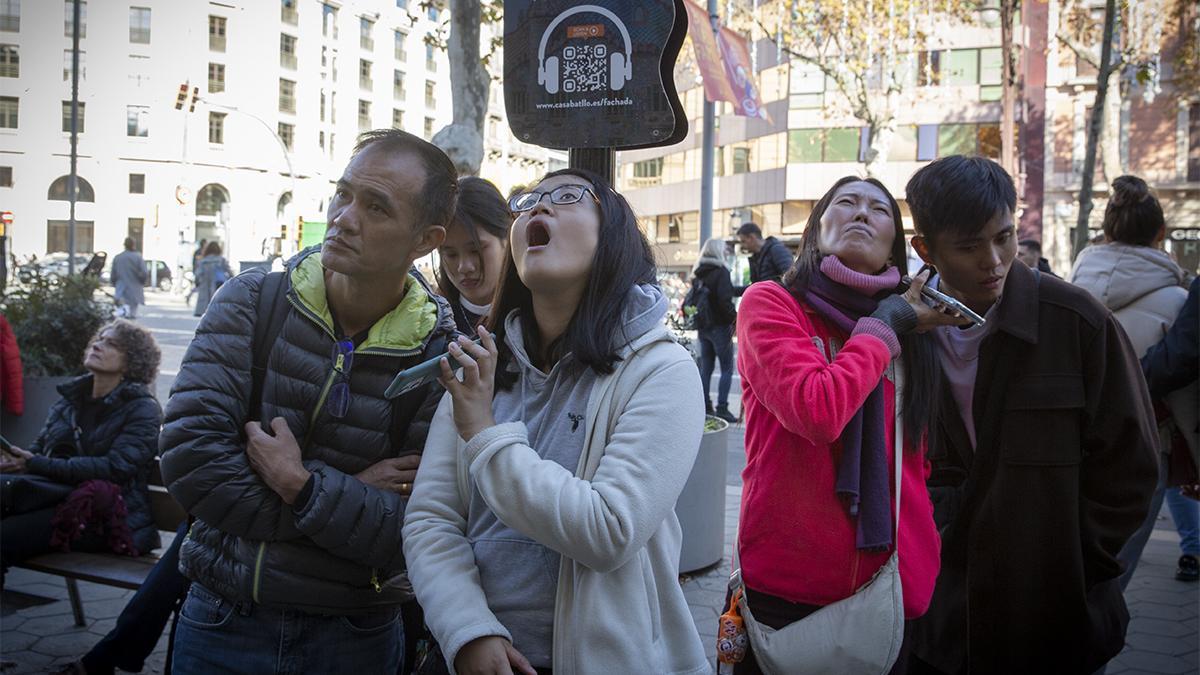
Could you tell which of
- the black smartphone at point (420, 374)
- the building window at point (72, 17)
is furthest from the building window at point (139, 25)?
the black smartphone at point (420, 374)

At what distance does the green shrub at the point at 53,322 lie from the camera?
21.6 feet

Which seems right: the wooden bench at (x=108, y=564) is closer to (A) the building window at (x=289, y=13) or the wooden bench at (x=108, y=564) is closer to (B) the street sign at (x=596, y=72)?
(B) the street sign at (x=596, y=72)

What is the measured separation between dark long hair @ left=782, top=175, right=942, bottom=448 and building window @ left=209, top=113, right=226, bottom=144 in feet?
176

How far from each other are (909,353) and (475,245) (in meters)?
1.59

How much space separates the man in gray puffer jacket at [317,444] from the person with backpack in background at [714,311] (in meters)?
8.68

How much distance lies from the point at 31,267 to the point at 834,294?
7.15 meters

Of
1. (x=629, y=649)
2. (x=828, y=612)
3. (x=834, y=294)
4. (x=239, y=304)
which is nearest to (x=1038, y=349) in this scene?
(x=834, y=294)

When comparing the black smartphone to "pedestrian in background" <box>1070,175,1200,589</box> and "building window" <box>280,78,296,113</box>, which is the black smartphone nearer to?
"pedestrian in background" <box>1070,175,1200,589</box>

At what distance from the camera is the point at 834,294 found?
2.43 meters

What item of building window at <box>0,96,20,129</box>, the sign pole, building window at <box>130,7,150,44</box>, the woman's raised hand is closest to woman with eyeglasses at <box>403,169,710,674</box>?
the woman's raised hand

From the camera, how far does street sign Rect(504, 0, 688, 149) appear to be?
305 centimetres

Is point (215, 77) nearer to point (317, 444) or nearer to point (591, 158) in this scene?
point (591, 158)

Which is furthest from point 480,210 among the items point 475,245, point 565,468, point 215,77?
point 215,77

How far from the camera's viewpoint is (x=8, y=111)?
1945cm
